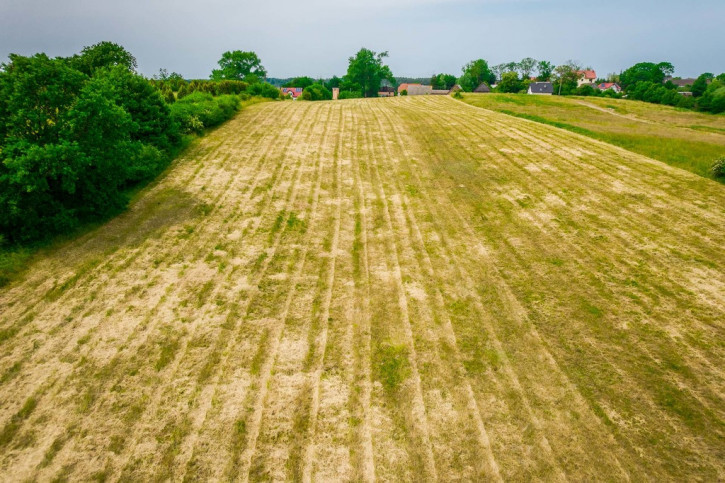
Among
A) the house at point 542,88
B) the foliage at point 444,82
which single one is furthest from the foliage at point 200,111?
the foliage at point 444,82

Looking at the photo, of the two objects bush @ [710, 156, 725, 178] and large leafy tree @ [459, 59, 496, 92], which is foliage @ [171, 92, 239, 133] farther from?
large leafy tree @ [459, 59, 496, 92]

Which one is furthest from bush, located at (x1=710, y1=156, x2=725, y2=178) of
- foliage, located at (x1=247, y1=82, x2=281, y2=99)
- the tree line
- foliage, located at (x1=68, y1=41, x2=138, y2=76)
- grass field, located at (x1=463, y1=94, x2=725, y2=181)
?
foliage, located at (x1=247, y1=82, x2=281, y2=99)

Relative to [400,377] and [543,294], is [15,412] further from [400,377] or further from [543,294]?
[543,294]

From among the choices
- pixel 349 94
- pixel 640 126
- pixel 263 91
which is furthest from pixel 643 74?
pixel 263 91

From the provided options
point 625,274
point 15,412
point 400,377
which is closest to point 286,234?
point 400,377

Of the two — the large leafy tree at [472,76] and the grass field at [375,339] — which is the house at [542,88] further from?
the grass field at [375,339]

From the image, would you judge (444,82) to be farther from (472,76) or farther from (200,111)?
(200,111)
